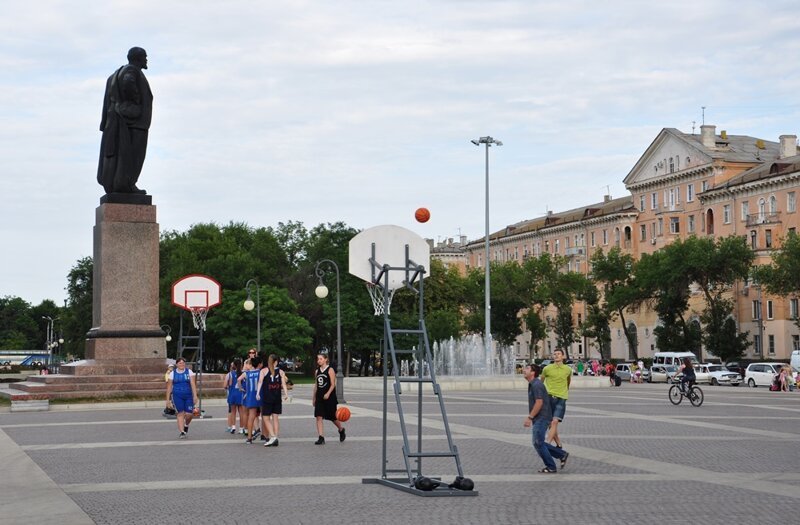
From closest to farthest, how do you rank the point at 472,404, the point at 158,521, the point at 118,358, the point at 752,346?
1. the point at 158,521
2. the point at 118,358
3. the point at 472,404
4. the point at 752,346

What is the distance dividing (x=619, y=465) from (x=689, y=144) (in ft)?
303

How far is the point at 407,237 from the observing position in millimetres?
15930

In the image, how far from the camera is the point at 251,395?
2183 cm

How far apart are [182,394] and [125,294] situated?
11.3 meters

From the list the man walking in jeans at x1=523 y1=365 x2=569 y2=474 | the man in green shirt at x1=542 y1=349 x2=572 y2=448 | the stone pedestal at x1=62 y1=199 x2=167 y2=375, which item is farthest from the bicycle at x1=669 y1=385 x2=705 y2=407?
the man walking in jeans at x1=523 y1=365 x2=569 y2=474

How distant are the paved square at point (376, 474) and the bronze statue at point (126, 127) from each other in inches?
349

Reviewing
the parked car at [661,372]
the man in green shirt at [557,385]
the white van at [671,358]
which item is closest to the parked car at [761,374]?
the parked car at [661,372]

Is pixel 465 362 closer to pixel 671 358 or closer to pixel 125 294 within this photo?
pixel 671 358

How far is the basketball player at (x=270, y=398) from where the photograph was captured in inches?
851

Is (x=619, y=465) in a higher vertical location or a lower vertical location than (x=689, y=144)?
lower

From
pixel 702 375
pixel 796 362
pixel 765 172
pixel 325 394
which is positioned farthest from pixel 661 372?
pixel 325 394

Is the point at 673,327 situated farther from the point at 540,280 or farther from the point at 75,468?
the point at 75,468

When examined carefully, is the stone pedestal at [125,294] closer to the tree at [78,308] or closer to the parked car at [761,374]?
the parked car at [761,374]

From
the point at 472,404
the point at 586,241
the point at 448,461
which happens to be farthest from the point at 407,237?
the point at 586,241
